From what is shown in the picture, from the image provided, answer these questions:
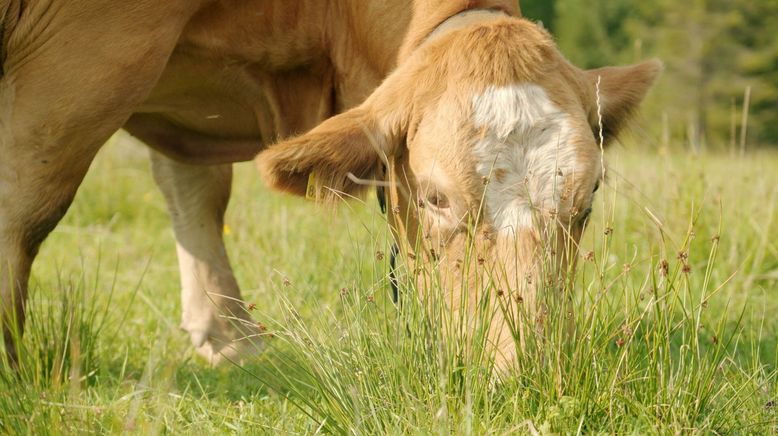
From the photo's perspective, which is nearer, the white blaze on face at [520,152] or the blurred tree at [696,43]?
the white blaze on face at [520,152]

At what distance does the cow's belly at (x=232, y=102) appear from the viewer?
155 inches

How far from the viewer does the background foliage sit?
3781 centimetres

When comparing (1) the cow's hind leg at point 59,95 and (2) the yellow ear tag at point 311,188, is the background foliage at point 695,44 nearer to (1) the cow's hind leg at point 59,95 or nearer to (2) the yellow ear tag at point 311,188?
(1) the cow's hind leg at point 59,95

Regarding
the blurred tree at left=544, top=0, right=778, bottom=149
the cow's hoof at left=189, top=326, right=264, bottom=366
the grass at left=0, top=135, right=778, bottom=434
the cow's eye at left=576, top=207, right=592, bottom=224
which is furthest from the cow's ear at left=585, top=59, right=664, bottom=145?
the blurred tree at left=544, top=0, right=778, bottom=149

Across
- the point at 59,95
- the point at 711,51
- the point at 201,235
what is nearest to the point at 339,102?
the point at 59,95

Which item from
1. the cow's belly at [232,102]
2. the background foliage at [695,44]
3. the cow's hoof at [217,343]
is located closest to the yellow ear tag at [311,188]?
the cow's belly at [232,102]

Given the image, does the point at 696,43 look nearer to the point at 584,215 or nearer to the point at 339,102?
the point at 339,102

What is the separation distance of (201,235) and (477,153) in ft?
7.85

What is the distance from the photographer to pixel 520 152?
9.64 ft

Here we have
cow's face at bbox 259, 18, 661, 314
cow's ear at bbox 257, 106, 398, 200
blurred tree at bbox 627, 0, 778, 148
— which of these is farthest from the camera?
blurred tree at bbox 627, 0, 778, 148

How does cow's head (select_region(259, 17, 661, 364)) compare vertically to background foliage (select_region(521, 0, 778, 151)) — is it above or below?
above

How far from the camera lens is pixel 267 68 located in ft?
13.1

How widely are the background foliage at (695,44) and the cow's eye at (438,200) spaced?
3502cm

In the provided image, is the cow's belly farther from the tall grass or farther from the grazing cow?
the tall grass
